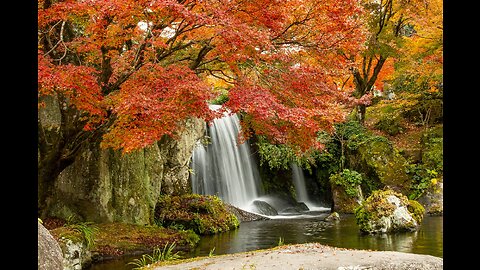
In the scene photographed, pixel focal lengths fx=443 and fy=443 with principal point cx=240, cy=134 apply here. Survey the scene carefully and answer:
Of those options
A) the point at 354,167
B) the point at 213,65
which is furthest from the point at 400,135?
the point at 213,65

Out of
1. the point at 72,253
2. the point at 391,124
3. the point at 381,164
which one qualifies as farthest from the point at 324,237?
the point at 391,124

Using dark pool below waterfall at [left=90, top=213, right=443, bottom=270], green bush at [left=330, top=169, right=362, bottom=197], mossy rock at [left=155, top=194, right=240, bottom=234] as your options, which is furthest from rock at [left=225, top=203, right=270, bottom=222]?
green bush at [left=330, top=169, right=362, bottom=197]

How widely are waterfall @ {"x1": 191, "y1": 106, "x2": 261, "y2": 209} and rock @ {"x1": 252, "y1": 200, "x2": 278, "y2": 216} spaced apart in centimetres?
53

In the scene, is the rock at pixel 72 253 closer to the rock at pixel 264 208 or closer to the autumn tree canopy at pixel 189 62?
the autumn tree canopy at pixel 189 62

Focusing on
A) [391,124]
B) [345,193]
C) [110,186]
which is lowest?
[345,193]

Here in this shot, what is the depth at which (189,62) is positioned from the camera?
10.0 m

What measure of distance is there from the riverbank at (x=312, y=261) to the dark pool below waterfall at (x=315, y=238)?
2676mm

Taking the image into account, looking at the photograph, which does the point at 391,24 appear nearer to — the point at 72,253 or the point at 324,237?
the point at 324,237

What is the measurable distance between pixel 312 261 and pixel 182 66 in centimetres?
454

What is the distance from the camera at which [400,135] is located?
22781 mm

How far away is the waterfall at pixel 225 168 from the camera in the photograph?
1912 centimetres

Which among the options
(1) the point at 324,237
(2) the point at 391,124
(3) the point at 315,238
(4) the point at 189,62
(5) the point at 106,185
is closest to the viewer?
(4) the point at 189,62
